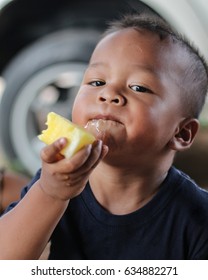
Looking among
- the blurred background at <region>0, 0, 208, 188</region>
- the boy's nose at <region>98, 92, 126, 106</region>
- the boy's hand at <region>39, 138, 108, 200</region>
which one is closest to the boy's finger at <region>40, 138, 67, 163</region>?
the boy's hand at <region>39, 138, 108, 200</region>

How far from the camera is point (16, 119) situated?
3.15 ft

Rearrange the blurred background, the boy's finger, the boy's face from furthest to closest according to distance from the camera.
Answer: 1. the blurred background
2. the boy's face
3. the boy's finger

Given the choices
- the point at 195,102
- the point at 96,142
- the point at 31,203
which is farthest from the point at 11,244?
the point at 195,102

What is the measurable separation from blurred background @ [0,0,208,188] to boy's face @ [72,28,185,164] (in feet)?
0.82

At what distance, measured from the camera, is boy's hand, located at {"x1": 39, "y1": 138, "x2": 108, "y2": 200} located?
0.45 metres

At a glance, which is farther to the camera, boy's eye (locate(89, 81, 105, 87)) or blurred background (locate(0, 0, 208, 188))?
blurred background (locate(0, 0, 208, 188))

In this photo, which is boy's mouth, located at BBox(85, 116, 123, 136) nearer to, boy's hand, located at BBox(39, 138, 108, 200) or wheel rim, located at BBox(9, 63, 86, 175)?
boy's hand, located at BBox(39, 138, 108, 200)

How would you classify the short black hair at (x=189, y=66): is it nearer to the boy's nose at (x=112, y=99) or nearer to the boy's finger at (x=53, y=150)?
the boy's nose at (x=112, y=99)

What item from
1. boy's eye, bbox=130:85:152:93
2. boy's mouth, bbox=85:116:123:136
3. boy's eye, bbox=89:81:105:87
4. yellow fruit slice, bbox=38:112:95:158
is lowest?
yellow fruit slice, bbox=38:112:95:158

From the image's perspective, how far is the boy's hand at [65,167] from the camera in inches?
17.8

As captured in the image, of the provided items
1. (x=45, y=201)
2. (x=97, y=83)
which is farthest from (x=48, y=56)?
(x=45, y=201)

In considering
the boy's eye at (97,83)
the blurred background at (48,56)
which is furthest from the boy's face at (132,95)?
the blurred background at (48,56)
